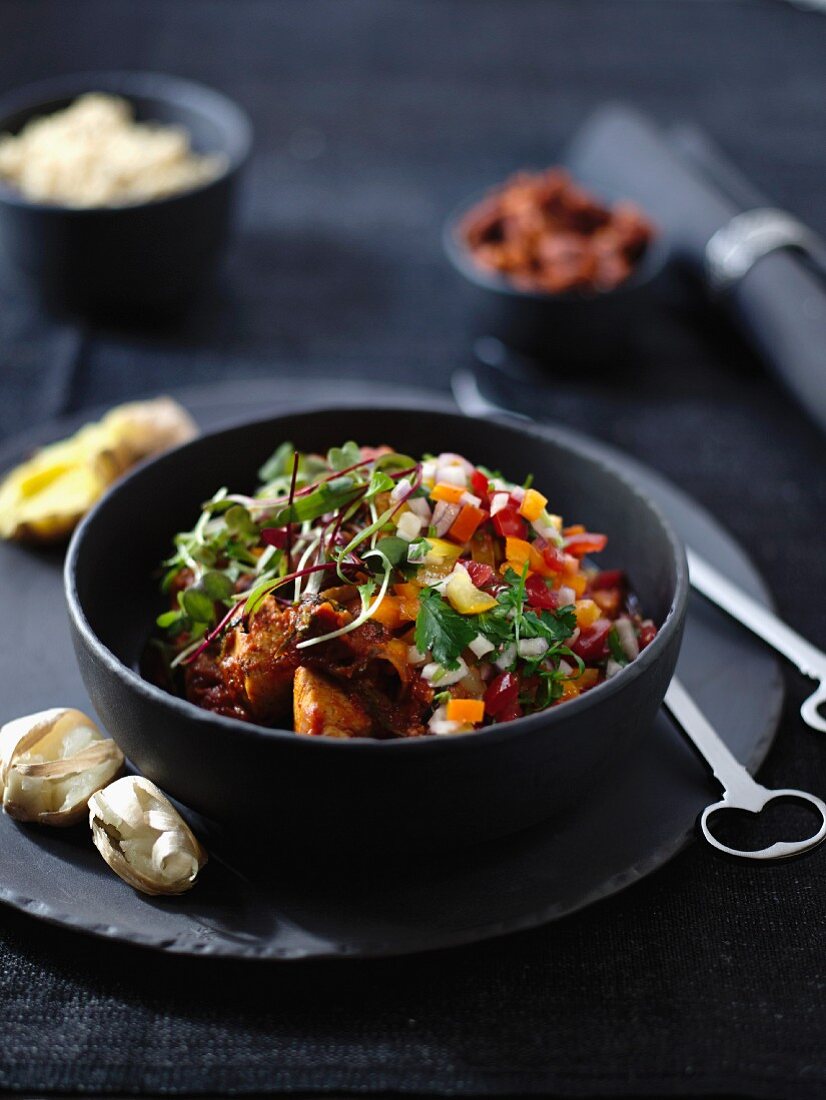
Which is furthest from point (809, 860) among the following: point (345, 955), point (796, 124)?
point (796, 124)

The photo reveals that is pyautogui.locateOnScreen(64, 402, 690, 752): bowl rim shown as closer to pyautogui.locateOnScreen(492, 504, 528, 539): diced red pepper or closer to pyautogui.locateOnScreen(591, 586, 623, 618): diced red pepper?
pyautogui.locateOnScreen(591, 586, 623, 618): diced red pepper

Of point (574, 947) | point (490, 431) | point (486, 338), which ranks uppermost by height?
point (490, 431)

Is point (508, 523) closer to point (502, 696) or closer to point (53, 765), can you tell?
point (502, 696)

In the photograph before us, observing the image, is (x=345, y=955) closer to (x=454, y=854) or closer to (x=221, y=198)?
(x=454, y=854)

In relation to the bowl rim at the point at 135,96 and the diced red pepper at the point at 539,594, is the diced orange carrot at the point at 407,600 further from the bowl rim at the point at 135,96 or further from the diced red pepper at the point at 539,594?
the bowl rim at the point at 135,96

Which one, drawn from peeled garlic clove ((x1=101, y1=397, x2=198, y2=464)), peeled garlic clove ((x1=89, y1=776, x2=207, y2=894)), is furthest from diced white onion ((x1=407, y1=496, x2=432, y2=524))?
peeled garlic clove ((x1=101, y1=397, x2=198, y2=464))
